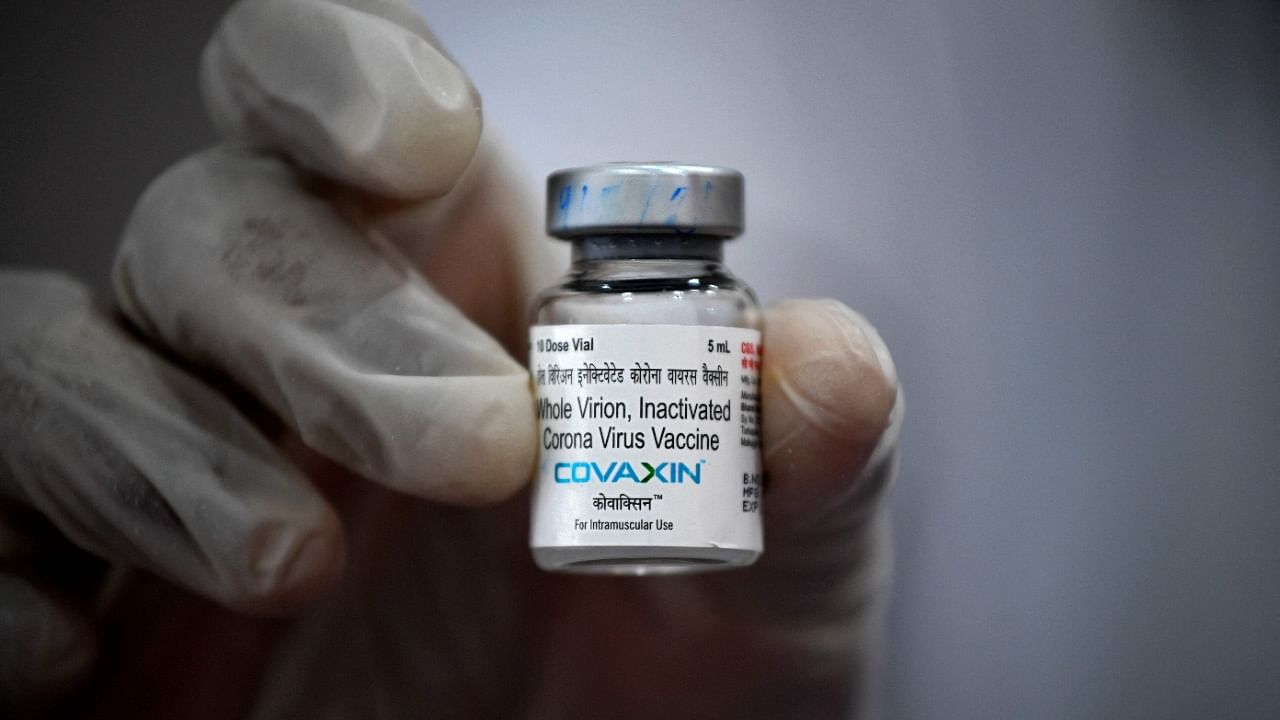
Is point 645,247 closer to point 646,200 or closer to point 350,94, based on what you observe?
point 646,200

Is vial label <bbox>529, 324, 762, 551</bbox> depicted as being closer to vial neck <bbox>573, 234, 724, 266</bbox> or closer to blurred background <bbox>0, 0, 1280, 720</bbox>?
vial neck <bbox>573, 234, 724, 266</bbox>

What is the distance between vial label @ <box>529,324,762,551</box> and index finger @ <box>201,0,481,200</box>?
0.16 meters

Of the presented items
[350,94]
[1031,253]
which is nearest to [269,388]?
[350,94]

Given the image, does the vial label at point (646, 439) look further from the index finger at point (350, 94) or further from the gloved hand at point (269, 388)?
the index finger at point (350, 94)

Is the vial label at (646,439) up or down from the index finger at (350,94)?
down

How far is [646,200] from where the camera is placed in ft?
2.54

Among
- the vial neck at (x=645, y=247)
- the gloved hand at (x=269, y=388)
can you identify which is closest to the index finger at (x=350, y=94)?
the gloved hand at (x=269, y=388)

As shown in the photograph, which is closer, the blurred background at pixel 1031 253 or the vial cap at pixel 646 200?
the vial cap at pixel 646 200

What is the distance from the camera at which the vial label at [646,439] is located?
0.74 metres

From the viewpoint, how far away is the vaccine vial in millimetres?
743

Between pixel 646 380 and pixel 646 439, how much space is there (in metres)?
0.04

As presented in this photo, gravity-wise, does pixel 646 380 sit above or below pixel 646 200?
below

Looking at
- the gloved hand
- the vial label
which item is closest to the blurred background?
the gloved hand

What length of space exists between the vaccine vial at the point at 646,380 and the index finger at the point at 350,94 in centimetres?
9
